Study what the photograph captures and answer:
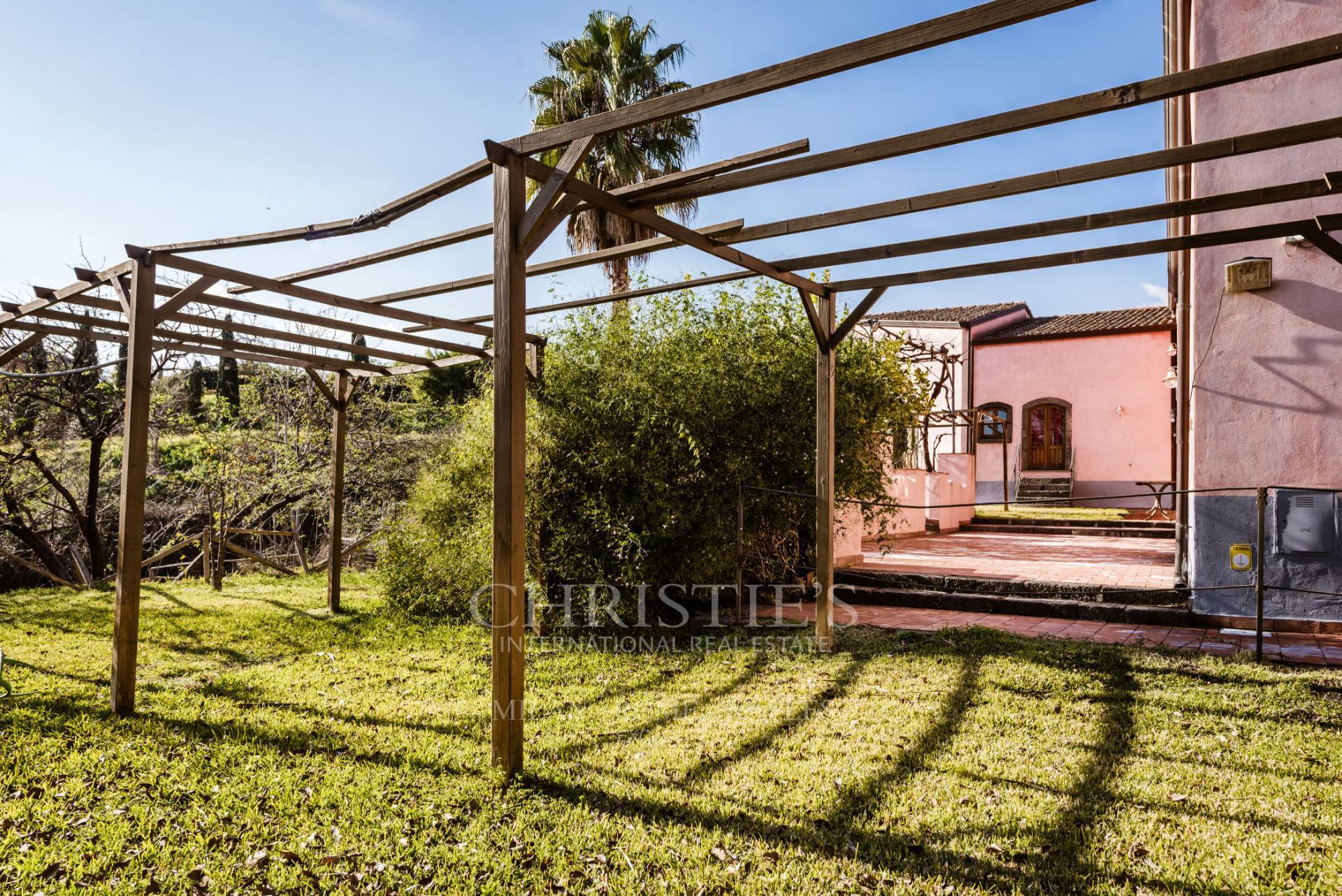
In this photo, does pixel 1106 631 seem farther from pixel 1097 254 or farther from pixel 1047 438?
pixel 1047 438

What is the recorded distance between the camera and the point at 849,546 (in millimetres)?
8844

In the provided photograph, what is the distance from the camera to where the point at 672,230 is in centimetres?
416

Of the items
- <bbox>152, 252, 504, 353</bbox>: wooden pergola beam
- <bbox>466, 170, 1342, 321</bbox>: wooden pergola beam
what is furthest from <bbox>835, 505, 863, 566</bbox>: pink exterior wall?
<bbox>152, 252, 504, 353</bbox>: wooden pergola beam

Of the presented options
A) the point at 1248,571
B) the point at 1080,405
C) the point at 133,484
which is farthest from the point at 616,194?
the point at 1080,405

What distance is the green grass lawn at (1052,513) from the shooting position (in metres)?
14.7

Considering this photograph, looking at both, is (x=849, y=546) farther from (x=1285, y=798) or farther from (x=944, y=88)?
(x=1285, y=798)

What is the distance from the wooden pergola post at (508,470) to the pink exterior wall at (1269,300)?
571 cm

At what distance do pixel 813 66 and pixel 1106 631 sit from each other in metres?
5.42

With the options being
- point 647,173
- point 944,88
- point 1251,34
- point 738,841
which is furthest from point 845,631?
point 647,173

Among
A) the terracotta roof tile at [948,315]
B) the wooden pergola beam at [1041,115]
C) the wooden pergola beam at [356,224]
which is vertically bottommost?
the wooden pergola beam at [356,224]

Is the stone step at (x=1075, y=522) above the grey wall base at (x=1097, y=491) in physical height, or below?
below

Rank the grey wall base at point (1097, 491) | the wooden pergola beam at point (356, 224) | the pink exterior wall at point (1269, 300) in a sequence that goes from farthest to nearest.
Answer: the grey wall base at point (1097, 491) → the pink exterior wall at point (1269, 300) → the wooden pergola beam at point (356, 224)

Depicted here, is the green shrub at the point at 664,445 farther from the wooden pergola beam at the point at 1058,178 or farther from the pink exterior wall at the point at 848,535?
the wooden pergola beam at the point at 1058,178

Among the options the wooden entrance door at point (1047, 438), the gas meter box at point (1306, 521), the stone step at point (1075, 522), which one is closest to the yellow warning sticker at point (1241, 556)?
the gas meter box at point (1306, 521)
